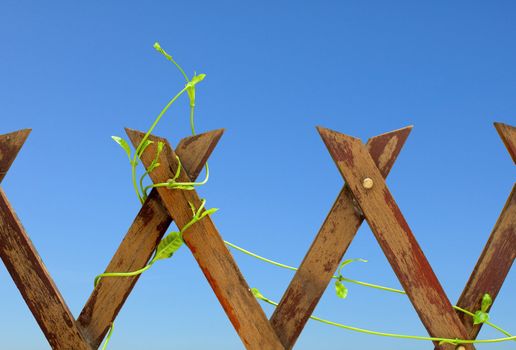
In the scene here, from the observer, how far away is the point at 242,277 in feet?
6.41

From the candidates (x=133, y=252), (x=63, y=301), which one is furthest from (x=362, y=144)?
(x=63, y=301)

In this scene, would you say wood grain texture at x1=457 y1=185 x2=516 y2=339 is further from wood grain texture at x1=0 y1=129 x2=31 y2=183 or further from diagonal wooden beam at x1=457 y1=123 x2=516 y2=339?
wood grain texture at x1=0 y1=129 x2=31 y2=183

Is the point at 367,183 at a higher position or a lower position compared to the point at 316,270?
higher

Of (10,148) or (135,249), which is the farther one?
(10,148)

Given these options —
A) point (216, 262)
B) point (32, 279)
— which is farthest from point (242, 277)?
point (32, 279)

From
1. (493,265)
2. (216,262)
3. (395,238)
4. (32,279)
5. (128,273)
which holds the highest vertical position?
(493,265)

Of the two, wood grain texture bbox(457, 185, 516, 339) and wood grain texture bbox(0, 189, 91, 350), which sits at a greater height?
wood grain texture bbox(457, 185, 516, 339)

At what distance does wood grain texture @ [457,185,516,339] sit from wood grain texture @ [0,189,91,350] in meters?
1.18

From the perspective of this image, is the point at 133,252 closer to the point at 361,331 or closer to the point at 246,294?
the point at 246,294

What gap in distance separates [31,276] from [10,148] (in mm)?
392

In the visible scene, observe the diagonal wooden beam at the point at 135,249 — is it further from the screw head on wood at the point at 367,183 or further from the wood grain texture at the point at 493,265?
the wood grain texture at the point at 493,265

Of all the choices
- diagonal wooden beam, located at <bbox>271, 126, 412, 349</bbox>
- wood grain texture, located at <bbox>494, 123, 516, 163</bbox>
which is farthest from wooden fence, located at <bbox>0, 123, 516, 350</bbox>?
wood grain texture, located at <bbox>494, 123, 516, 163</bbox>

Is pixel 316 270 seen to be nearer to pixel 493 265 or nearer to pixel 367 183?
pixel 367 183

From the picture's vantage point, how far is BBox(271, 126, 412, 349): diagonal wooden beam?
1920mm
